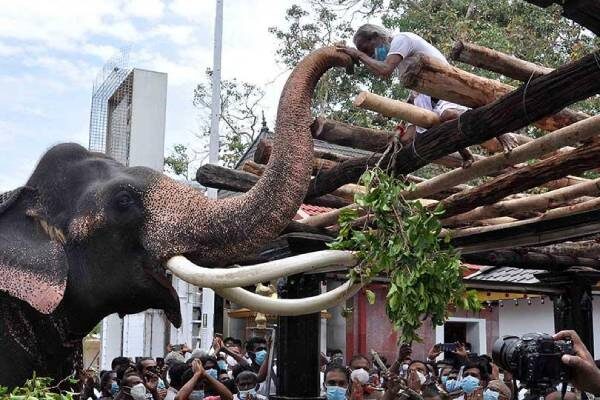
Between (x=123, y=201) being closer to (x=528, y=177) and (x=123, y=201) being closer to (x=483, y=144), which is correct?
(x=483, y=144)

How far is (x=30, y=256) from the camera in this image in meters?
3.60

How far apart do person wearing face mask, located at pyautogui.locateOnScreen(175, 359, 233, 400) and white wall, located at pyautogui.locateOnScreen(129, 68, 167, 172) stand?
8239 mm

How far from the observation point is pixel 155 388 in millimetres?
7406

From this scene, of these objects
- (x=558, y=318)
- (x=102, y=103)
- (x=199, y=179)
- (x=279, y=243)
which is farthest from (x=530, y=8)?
(x=199, y=179)

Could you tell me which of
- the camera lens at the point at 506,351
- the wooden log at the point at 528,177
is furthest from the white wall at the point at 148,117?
the camera lens at the point at 506,351

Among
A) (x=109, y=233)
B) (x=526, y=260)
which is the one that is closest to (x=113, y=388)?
(x=526, y=260)

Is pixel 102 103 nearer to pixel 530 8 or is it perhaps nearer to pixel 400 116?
pixel 530 8

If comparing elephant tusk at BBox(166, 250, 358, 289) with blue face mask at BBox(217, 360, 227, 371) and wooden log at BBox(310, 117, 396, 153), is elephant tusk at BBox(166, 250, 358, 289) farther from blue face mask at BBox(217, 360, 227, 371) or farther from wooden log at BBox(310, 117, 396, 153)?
blue face mask at BBox(217, 360, 227, 371)

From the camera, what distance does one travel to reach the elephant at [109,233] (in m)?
3.31

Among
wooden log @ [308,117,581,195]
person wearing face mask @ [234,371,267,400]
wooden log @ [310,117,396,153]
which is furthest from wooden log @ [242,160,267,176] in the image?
person wearing face mask @ [234,371,267,400]

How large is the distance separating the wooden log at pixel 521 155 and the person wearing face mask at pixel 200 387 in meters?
2.65

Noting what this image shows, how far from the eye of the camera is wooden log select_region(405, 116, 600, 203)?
361 centimetres

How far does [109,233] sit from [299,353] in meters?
3.11

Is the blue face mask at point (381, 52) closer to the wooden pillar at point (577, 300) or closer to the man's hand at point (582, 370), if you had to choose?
the man's hand at point (582, 370)
